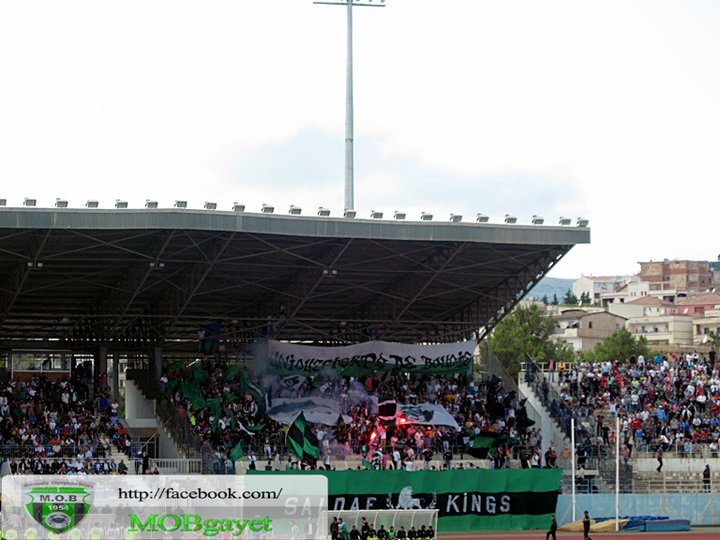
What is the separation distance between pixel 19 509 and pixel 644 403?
90.3 feet

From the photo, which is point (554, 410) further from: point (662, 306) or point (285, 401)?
point (662, 306)

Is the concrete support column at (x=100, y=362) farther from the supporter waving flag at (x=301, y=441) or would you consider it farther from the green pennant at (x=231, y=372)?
the supporter waving flag at (x=301, y=441)

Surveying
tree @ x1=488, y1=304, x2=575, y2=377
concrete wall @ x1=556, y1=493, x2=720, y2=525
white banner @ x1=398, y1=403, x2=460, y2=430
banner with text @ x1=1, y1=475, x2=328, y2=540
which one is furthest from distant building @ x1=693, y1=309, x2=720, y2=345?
banner with text @ x1=1, y1=475, x2=328, y2=540

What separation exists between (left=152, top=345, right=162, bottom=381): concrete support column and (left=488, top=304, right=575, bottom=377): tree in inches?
2278

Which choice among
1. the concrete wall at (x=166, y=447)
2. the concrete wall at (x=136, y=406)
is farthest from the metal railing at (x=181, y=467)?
the concrete wall at (x=136, y=406)

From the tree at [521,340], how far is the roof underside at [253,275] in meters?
51.4

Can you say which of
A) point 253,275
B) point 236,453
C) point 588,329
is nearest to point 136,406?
point 253,275

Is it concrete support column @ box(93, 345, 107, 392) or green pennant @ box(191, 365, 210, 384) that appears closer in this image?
green pennant @ box(191, 365, 210, 384)

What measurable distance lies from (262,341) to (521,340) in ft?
200

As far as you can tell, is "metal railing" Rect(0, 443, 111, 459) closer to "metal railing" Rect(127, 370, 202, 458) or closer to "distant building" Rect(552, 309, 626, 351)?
"metal railing" Rect(127, 370, 202, 458)

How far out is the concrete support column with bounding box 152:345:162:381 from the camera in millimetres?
→ 52481

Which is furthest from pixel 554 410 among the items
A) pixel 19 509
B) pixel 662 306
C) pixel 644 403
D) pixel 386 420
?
pixel 662 306

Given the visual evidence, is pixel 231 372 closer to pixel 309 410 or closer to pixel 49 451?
pixel 309 410

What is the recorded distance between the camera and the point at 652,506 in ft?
151
